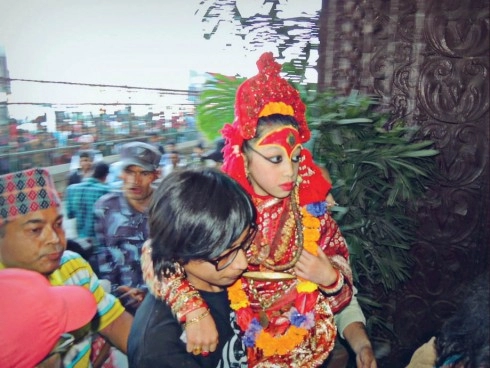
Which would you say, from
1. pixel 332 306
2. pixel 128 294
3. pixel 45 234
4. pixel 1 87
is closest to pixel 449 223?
pixel 332 306

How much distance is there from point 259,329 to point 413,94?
1.10 metres

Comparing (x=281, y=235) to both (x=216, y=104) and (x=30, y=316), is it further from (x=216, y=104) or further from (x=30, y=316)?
(x=30, y=316)

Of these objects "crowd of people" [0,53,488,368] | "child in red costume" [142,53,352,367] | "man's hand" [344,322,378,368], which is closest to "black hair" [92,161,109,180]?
"crowd of people" [0,53,488,368]

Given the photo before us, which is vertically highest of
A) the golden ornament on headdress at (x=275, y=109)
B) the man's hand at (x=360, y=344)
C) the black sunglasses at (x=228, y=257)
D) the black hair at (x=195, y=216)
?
the golden ornament on headdress at (x=275, y=109)

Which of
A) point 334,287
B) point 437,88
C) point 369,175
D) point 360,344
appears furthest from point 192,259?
point 437,88

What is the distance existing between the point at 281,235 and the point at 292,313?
0.71ft

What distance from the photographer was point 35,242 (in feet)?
3.26

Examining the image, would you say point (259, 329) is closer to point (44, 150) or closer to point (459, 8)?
point (44, 150)

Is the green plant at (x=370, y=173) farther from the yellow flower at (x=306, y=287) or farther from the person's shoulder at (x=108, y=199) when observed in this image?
the person's shoulder at (x=108, y=199)

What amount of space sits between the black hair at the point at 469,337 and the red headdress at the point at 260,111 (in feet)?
1.52

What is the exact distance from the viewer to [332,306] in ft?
4.19

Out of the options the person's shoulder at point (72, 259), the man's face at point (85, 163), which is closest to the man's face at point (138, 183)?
the man's face at point (85, 163)

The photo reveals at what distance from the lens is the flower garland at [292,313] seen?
118cm

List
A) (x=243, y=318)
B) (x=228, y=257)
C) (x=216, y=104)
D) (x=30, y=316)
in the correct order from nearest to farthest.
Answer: (x=30, y=316)
(x=228, y=257)
(x=243, y=318)
(x=216, y=104)
